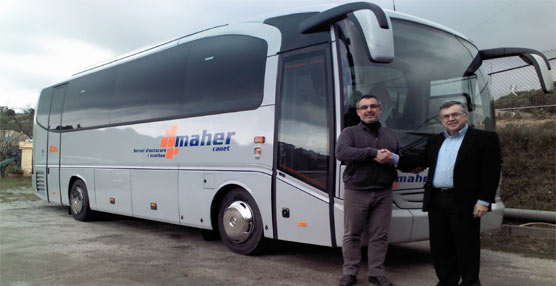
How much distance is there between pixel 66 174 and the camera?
437 inches

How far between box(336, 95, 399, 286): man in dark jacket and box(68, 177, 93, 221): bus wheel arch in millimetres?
7228

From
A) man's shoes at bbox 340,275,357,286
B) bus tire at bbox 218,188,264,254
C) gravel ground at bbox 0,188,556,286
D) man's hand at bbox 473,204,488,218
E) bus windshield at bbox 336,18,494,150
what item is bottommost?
gravel ground at bbox 0,188,556,286

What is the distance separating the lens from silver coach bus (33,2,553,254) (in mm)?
5344

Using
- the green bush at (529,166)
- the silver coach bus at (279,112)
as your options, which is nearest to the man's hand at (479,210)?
the silver coach bus at (279,112)

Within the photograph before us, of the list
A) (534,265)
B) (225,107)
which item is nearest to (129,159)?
(225,107)

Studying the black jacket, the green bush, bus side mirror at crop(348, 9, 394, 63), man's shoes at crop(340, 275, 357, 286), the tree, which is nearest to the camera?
bus side mirror at crop(348, 9, 394, 63)

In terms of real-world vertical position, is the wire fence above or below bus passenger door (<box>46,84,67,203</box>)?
above

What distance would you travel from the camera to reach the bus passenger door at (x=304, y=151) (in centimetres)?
541

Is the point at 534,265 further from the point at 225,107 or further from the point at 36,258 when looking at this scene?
the point at 36,258

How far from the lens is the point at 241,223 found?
6.50m

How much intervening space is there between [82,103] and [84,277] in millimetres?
6037

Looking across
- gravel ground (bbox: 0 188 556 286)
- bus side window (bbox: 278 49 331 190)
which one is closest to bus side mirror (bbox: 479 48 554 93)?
gravel ground (bbox: 0 188 556 286)

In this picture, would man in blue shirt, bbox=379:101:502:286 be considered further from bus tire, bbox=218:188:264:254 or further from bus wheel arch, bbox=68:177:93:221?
bus wheel arch, bbox=68:177:93:221

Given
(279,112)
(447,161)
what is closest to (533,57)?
(447,161)
